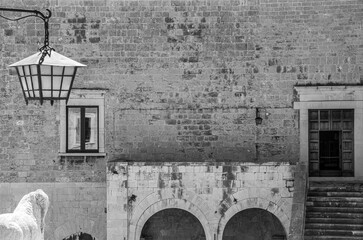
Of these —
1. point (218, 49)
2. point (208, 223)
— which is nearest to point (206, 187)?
point (208, 223)

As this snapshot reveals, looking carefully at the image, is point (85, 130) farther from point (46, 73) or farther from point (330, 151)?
point (46, 73)

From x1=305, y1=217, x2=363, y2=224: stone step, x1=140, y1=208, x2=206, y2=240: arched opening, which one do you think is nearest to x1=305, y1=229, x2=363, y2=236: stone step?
x1=305, y1=217, x2=363, y2=224: stone step

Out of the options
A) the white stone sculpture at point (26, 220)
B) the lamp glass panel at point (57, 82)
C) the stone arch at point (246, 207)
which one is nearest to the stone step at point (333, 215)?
the stone arch at point (246, 207)

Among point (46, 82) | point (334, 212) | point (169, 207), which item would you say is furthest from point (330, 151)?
point (46, 82)

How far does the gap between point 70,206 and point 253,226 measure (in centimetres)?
456

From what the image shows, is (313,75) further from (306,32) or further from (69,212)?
(69,212)

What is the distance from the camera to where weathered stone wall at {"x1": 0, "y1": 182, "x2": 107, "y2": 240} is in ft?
79.4

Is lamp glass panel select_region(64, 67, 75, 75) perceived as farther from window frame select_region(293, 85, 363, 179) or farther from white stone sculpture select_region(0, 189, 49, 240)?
window frame select_region(293, 85, 363, 179)

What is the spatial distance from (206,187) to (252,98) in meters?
2.97

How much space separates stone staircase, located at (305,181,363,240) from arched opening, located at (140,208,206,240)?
319cm

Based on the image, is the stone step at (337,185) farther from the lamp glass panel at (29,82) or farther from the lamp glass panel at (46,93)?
the lamp glass panel at (29,82)

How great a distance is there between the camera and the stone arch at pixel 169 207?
22.5 m

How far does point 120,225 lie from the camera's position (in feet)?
73.6

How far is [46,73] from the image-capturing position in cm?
1141
